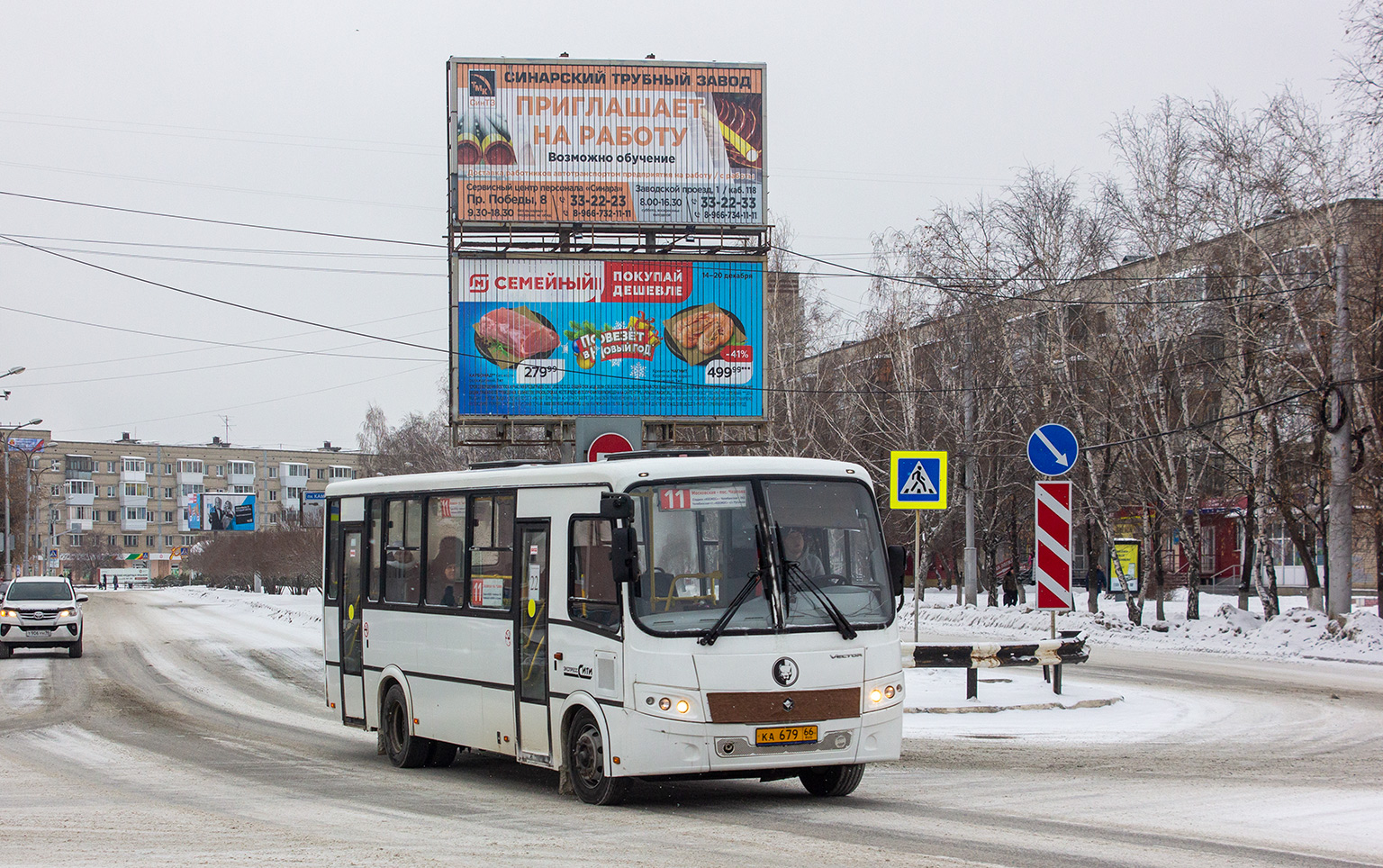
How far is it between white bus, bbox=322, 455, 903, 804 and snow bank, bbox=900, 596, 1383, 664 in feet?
53.4

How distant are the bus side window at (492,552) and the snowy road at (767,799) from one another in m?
1.52

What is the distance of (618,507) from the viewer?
31.9ft

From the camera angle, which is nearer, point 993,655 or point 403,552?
point 403,552

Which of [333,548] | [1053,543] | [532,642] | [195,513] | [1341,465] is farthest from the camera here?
[195,513]

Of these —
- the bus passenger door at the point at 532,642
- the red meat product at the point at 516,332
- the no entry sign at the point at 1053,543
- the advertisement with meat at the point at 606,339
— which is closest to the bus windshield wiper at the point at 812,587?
the bus passenger door at the point at 532,642

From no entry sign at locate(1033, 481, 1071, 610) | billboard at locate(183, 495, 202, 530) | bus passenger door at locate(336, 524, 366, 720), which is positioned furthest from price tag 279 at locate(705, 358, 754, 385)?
billboard at locate(183, 495, 202, 530)

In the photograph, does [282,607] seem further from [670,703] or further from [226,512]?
[226,512]

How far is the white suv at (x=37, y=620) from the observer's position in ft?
97.2

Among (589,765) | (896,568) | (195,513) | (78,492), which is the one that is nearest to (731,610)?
(896,568)

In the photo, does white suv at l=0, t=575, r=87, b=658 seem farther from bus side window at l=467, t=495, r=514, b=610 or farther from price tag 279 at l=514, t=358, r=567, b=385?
bus side window at l=467, t=495, r=514, b=610

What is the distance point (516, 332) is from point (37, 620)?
37.4ft

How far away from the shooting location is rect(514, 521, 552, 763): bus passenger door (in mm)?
10828

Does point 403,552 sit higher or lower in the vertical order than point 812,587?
higher

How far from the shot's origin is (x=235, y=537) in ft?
352
